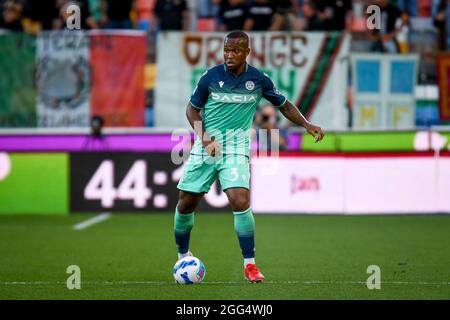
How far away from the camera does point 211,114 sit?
9.62 m

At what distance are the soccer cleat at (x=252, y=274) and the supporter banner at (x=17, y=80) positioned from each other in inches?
417

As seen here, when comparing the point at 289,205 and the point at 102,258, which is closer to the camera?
the point at 102,258

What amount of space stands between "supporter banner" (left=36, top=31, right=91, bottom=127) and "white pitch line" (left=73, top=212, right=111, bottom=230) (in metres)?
2.30

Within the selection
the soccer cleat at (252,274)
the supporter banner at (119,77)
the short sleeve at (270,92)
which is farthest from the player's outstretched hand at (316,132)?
the supporter banner at (119,77)

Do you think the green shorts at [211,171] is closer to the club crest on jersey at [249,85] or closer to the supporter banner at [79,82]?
the club crest on jersey at [249,85]

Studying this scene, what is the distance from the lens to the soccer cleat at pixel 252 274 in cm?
931

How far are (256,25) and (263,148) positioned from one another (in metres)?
2.54

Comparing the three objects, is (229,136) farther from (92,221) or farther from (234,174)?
(92,221)

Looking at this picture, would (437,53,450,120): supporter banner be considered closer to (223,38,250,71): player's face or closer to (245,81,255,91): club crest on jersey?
(245,81,255,91): club crest on jersey

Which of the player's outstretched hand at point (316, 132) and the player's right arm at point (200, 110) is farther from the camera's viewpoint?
the player's outstretched hand at point (316, 132)

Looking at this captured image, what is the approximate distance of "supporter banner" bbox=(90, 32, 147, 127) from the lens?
62.9 feet

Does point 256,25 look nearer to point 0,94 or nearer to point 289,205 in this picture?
point 289,205
